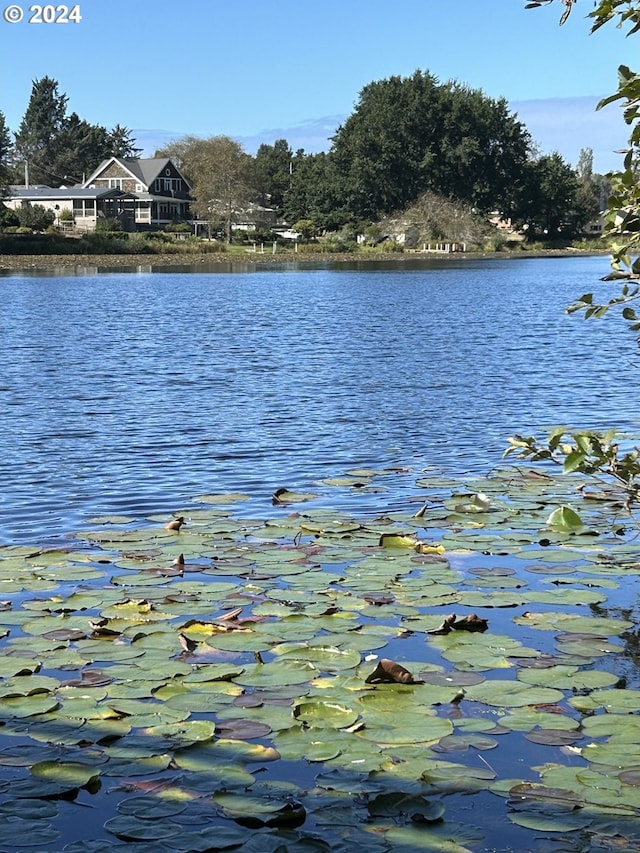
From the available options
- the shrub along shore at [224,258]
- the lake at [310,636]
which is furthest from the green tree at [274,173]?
the lake at [310,636]

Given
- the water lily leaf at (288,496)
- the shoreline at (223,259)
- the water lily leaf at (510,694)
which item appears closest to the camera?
the water lily leaf at (510,694)

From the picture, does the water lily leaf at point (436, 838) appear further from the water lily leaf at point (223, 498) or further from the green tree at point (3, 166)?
the green tree at point (3, 166)

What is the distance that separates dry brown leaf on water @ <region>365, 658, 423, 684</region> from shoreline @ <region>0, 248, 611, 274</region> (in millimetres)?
79904

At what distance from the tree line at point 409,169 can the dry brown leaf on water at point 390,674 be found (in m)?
110

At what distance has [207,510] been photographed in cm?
1121

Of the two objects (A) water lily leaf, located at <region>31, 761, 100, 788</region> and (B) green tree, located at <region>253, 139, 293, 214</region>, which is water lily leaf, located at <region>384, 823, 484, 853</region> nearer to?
(A) water lily leaf, located at <region>31, 761, 100, 788</region>

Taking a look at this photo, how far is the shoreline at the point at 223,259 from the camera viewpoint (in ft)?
292

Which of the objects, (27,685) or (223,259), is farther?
(223,259)

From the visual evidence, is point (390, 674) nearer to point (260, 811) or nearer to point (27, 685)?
point (260, 811)

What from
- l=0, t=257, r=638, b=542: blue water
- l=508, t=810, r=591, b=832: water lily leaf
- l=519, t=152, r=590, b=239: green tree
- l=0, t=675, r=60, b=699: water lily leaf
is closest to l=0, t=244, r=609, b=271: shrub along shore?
l=519, t=152, r=590, b=239: green tree

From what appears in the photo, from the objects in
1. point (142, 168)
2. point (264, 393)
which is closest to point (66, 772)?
point (264, 393)

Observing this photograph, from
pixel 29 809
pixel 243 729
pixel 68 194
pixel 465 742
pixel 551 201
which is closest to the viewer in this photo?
pixel 29 809

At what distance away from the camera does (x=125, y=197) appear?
406 ft

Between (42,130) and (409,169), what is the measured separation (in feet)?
285
